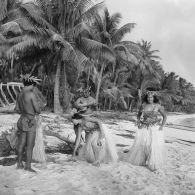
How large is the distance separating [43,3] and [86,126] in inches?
598

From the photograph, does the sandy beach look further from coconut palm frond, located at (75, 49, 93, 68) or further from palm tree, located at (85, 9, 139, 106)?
palm tree, located at (85, 9, 139, 106)

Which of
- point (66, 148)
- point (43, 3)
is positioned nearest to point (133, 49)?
point (43, 3)

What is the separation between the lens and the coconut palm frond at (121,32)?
25500mm

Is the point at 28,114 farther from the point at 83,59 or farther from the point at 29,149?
the point at 83,59

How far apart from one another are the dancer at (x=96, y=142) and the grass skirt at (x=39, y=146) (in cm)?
78

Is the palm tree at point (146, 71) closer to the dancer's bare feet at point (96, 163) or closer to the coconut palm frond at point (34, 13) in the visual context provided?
the coconut palm frond at point (34, 13)

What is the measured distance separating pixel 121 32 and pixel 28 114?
866 inches

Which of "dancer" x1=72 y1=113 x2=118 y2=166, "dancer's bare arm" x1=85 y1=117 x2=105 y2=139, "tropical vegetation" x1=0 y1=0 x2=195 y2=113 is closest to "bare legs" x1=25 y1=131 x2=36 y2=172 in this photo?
"dancer" x1=72 y1=113 x2=118 y2=166

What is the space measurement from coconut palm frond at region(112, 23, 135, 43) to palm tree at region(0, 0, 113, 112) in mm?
6116

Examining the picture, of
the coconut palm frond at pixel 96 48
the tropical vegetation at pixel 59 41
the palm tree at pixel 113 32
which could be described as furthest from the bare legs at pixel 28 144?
the palm tree at pixel 113 32

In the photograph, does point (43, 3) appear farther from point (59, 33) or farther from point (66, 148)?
point (66, 148)

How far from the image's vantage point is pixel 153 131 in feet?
19.5

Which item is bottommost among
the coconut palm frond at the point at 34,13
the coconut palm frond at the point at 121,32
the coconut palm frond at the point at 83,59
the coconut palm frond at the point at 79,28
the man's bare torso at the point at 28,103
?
the man's bare torso at the point at 28,103

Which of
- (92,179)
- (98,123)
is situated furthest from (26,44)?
(92,179)
